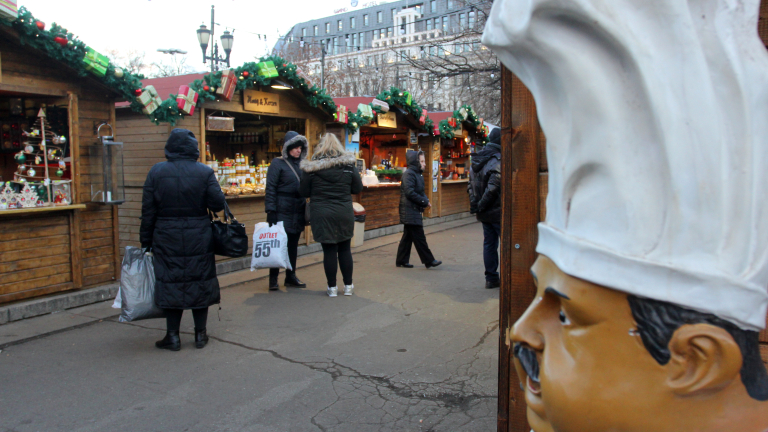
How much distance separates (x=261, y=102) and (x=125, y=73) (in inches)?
106

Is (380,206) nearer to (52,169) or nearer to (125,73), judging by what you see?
(125,73)

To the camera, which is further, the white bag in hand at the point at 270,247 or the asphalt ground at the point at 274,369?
the white bag in hand at the point at 270,247

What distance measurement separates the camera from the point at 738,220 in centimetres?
104

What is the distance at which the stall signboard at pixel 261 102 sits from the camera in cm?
866

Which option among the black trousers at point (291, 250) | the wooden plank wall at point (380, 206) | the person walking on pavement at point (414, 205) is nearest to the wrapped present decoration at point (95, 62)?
the black trousers at point (291, 250)

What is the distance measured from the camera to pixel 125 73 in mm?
6461

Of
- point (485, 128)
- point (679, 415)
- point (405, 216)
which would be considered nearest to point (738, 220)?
point (679, 415)

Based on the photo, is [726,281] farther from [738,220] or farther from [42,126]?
[42,126]

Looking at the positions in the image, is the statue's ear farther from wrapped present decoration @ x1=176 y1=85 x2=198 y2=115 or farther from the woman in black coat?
wrapped present decoration @ x1=176 y1=85 x2=198 y2=115

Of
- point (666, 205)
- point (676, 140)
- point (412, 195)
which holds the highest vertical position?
point (676, 140)

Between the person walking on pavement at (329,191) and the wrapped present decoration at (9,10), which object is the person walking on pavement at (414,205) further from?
the wrapped present decoration at (9,10)

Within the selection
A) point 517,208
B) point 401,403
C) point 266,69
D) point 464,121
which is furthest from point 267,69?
point 464,121

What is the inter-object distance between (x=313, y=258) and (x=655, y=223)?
8.37 m

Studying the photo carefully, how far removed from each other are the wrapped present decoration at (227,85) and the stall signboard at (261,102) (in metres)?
0.65
